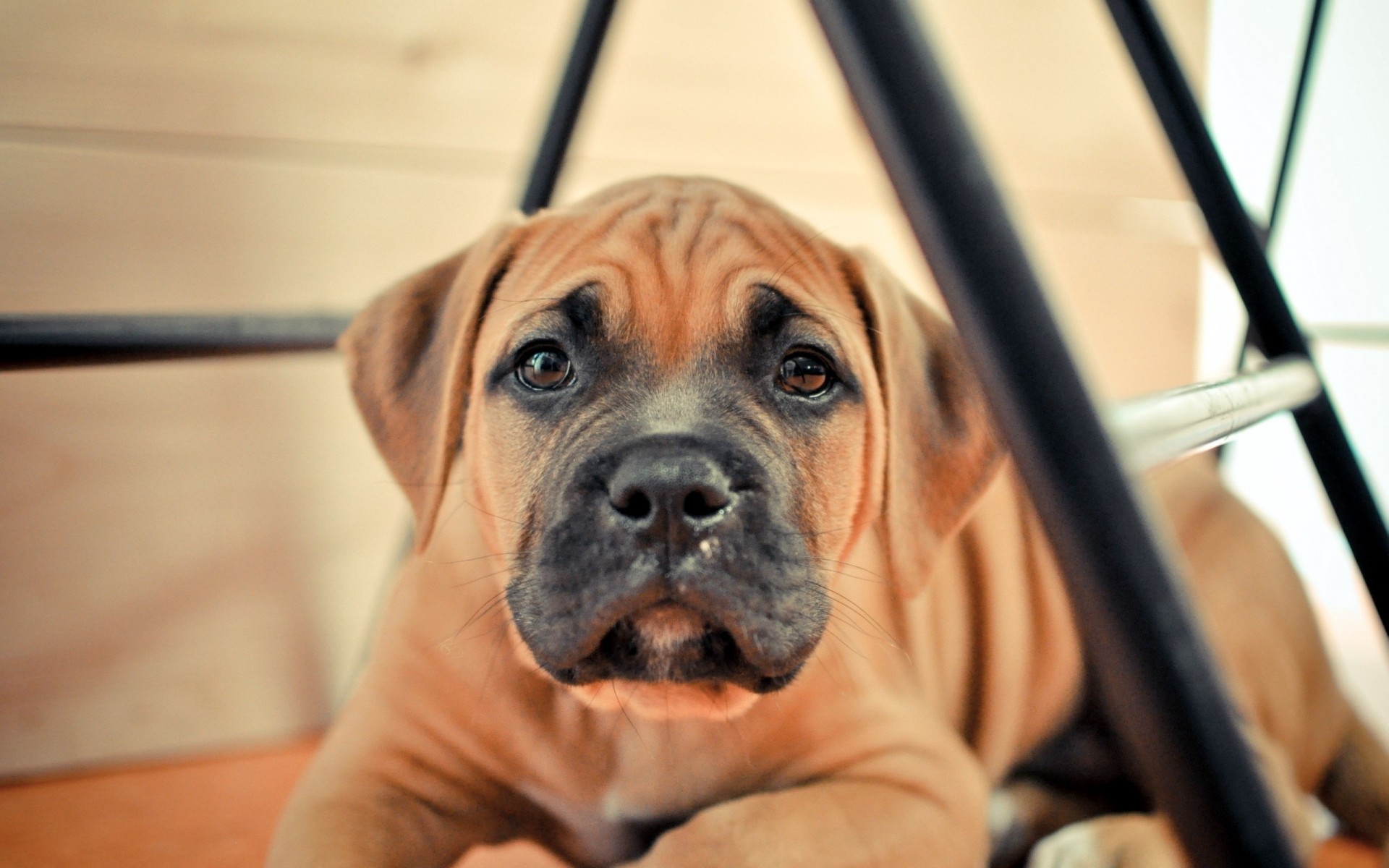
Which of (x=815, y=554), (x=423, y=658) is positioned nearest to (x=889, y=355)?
(x=815, y=554)

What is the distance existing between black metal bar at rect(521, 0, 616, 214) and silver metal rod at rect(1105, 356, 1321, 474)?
903 mm

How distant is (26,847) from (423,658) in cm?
65

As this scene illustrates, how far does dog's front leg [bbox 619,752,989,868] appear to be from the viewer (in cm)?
88

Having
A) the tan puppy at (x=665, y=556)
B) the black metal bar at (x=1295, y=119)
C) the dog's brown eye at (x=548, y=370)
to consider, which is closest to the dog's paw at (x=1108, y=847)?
the tan puppy at (x=665, y=556)

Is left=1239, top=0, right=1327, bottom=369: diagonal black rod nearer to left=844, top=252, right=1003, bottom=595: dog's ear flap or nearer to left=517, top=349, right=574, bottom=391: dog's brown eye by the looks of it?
left=844, top=252, right=1003, bottom=595: dog's ear flap

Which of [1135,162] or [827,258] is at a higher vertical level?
[1135,162]

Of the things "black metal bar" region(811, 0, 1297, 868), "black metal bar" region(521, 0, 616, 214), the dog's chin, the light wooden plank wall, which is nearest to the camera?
"black metal bar" region(811, 0, 1297, 868)

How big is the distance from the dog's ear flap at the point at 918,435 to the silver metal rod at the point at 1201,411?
29 cm

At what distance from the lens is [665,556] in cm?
81

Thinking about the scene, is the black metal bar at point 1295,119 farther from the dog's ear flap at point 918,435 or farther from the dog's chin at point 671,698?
the dog's chin at point 671,698

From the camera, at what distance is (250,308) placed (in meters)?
1.67

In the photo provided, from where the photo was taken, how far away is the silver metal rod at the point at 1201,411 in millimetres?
583

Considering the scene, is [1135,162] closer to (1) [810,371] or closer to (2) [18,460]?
(1) [810,371]

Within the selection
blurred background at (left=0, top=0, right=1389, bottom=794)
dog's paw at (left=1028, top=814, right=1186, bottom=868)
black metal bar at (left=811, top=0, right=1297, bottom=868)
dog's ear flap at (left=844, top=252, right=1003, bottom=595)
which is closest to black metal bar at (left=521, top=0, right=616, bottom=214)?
blurred background at (left=0, top=0, right=1389, bottom=794)
